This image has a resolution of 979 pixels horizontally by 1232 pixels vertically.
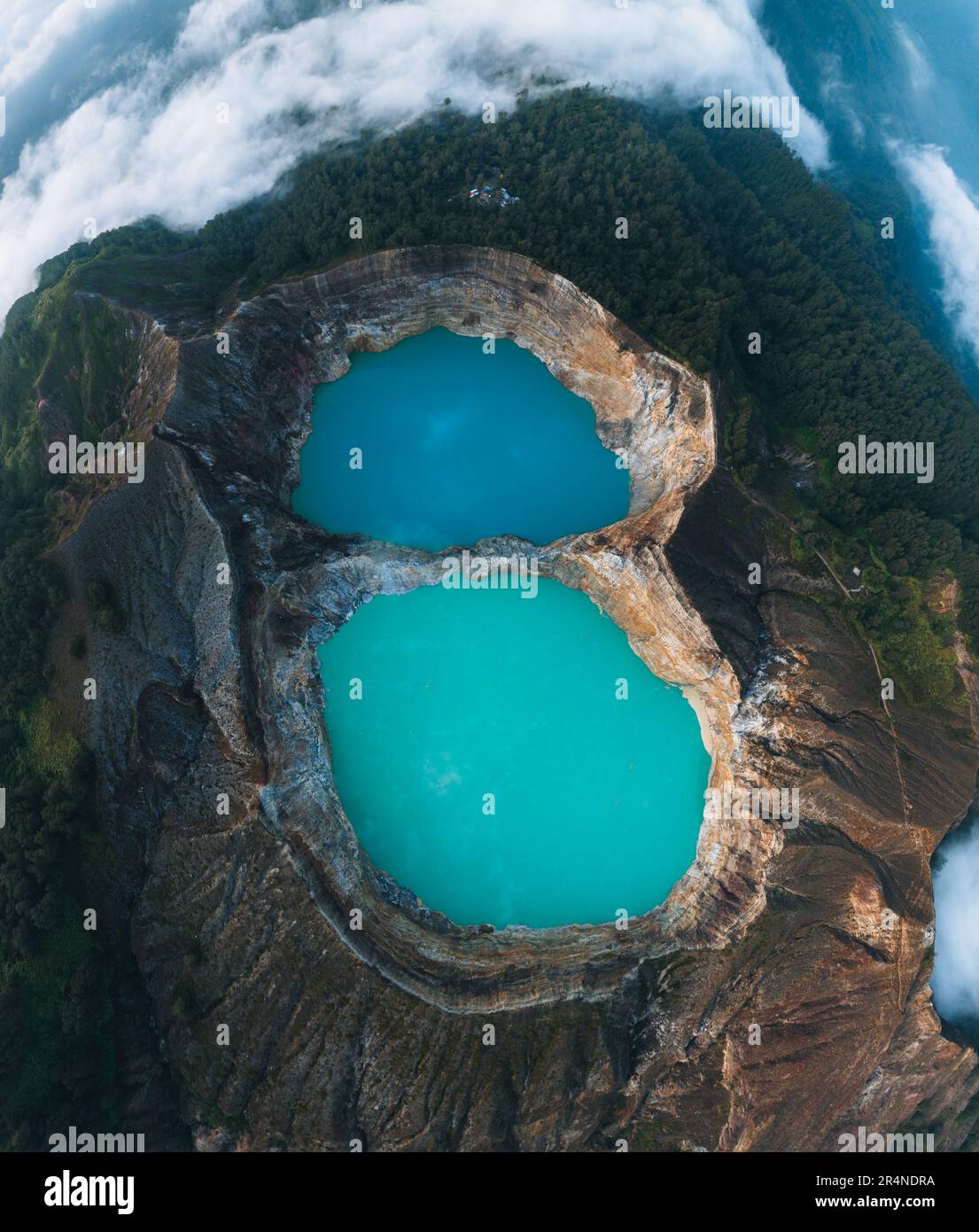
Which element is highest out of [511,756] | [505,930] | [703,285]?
[703,285]

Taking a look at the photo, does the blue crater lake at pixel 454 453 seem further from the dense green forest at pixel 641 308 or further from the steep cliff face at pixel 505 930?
the dense green forest at pixel 641 308

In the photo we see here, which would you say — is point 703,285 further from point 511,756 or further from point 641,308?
point 511,756

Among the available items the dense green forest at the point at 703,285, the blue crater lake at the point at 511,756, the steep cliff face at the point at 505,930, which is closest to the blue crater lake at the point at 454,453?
the steep cliff face at the point at 505,930

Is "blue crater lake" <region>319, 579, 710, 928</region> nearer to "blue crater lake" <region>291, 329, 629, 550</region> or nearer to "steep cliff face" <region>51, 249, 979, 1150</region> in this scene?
"steep cliff face" <region>51, 249, 979, 1150</region>

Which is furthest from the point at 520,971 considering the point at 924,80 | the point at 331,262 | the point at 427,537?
the point at 924,80

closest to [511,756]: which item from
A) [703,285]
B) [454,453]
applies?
[454,453]

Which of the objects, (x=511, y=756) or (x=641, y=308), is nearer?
(x=511, y=756)
